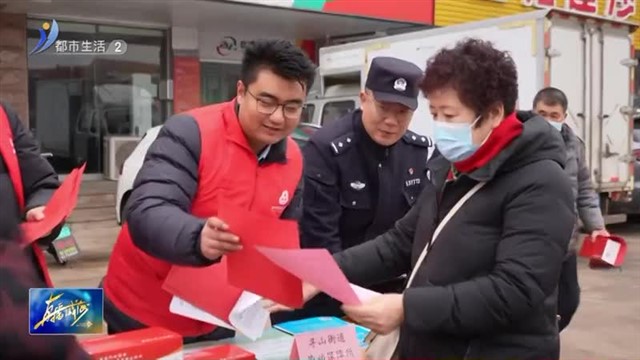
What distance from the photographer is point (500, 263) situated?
6.23ft

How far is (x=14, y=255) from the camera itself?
93 cm

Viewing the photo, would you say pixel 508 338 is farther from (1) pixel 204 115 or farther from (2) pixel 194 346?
(1) pixel 204 115

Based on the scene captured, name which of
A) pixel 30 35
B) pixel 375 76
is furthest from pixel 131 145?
pixel 375 76

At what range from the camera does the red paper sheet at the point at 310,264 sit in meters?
1.68

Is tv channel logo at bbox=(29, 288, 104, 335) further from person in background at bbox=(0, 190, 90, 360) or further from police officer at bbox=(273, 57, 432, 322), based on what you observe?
police officer at bbox=(273, 57, 432, 322)

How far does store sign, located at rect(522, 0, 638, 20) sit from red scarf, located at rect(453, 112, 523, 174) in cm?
1452

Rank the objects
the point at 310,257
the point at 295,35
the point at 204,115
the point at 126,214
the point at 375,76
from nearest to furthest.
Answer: the point at 310,257
the point at 126,214
the point at 204,115
the point at 375,76
the point at 295,35

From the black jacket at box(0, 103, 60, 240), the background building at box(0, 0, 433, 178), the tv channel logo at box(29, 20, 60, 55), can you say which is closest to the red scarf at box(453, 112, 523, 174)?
the black jacket at box(0, 103, 60, 240)

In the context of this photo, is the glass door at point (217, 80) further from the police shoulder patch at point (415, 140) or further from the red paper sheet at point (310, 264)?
the red paper sheet at point (310, 264)

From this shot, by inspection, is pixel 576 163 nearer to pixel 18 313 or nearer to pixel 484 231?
pixel 484 231

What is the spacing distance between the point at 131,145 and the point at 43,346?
531 inches

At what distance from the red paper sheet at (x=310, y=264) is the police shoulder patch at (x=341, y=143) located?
50.4 inches

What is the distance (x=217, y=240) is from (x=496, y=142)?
75 cm

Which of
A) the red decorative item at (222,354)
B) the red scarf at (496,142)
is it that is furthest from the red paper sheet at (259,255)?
the red scarf at (496,142)
